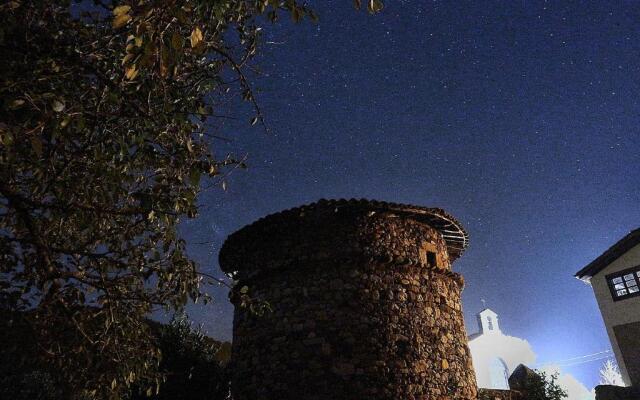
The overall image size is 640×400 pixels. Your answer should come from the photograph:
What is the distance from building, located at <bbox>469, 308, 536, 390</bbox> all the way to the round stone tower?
148ft

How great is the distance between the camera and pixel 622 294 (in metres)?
22.8

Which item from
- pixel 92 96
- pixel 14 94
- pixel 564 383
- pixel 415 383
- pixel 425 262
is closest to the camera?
pixel 14 94

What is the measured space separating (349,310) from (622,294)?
20.3m

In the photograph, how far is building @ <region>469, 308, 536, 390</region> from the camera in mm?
51625

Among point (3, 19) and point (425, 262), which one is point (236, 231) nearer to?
point (425, 262)

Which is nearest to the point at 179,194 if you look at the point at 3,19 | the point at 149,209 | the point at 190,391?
the point at 149,209

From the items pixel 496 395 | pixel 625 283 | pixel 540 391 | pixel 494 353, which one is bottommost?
pixel 496 395

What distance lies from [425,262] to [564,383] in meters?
51.0

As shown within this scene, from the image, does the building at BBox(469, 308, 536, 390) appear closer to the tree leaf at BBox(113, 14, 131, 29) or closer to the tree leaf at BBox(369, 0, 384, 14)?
the tree leaf at BBox(369, 0, 384, 14)

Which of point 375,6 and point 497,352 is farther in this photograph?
point 497,352

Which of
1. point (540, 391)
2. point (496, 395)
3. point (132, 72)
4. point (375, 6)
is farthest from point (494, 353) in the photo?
point (132, 72)

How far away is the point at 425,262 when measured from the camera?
39.1ft

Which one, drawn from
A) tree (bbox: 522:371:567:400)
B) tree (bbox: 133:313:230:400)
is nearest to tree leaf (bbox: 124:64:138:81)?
tree (bbox: 133:313:230:400)

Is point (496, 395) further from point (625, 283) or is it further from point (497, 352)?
point (497, 352)
